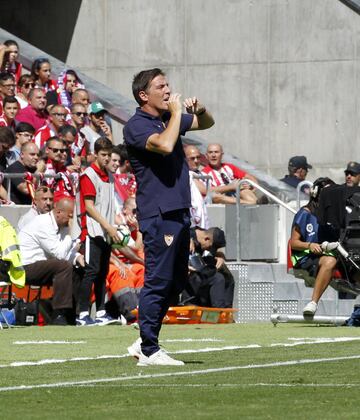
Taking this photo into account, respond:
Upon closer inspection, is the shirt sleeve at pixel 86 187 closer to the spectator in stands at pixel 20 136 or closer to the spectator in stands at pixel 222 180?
the spectator in stands at pixel 20 136

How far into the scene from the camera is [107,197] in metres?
17.5

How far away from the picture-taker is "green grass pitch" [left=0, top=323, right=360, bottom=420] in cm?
756

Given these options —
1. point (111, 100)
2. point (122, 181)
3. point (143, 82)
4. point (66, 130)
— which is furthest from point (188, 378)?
point (111, 100)

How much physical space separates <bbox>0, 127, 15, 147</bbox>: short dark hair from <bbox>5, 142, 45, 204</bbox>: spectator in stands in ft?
0.74

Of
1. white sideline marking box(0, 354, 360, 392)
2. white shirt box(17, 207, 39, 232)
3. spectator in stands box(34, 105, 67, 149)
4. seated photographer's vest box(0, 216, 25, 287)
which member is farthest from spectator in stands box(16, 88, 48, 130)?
white sideline marking box(0, 354, 360, 392)

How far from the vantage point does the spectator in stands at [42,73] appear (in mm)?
21969

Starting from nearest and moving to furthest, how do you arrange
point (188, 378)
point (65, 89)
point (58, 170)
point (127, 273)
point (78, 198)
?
point (188, 378) < point (78, 198) < point (127, 273) < point (58, 170) < point (65, 89)

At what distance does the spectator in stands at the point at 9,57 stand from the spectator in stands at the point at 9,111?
6.93 ft

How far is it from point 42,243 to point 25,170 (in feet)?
5.54

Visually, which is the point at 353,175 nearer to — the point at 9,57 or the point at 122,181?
the point at 122,181

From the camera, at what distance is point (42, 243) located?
1730 cm

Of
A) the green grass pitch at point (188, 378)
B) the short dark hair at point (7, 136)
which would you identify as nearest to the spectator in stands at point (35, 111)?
the short dark hair at point (7, 136)

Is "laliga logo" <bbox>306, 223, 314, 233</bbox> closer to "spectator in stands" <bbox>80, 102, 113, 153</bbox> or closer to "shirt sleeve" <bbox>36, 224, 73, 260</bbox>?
"shirt sleeve" <bbox>36, 224, 73, 260</bbox>

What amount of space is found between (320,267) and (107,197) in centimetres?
254
